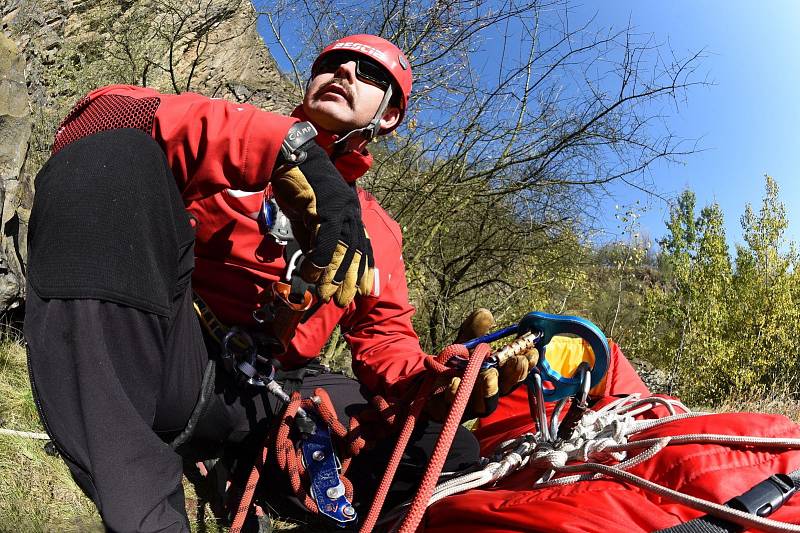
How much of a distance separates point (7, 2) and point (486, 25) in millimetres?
5105

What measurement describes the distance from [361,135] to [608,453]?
1.43 metres

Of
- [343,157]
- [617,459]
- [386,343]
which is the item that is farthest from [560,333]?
[343,157]

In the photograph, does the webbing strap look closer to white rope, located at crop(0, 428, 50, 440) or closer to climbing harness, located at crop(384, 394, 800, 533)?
climbing harness, located at crop(384, 394, 800, 533)

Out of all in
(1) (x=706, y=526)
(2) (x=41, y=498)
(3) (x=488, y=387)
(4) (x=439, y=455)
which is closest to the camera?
(1) (x=706, y=526)

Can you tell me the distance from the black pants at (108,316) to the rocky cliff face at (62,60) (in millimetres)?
2570

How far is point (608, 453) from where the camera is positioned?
1.34m

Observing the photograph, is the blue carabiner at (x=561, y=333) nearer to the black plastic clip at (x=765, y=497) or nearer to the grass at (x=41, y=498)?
the black plastic clip at (x=765, y=497)

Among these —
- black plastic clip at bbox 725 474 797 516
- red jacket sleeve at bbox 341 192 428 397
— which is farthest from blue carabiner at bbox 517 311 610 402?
red jacket sleeve at bbox 341 192 428 397

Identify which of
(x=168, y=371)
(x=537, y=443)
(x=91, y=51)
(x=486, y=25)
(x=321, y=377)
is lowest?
(x=321, y=377)

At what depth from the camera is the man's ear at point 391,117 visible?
2405 mm

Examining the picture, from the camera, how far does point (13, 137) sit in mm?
3738

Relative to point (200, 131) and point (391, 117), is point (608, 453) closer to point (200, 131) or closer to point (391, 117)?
point (200, 131)

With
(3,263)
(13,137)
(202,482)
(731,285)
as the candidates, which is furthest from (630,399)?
(731,285)

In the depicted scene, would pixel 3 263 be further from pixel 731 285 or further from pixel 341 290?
pixel 731 285
